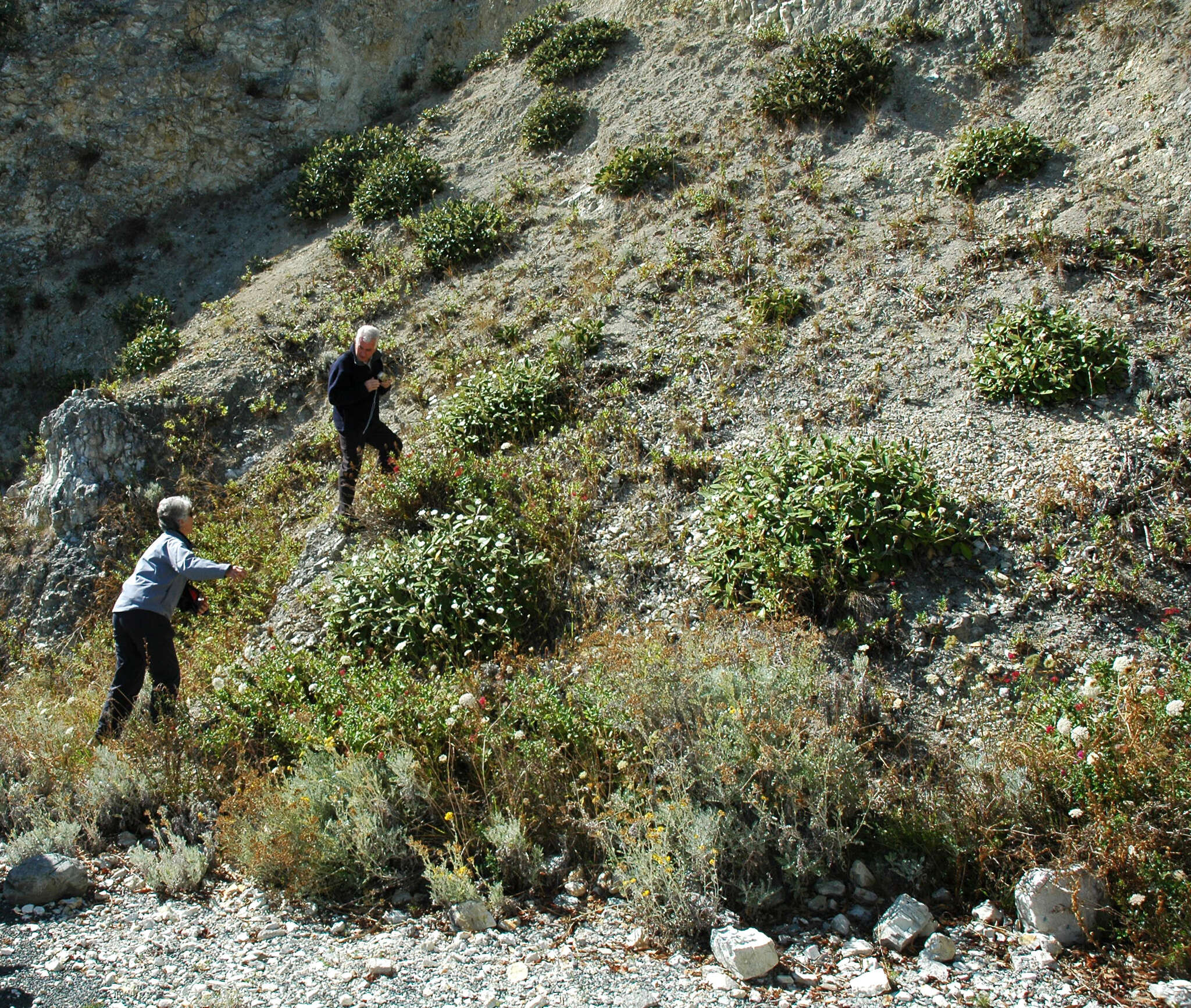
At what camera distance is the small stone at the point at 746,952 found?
3668mm

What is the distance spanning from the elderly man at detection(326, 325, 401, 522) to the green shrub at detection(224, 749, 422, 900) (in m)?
3.82

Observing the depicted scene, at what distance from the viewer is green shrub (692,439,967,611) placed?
19.5 feet

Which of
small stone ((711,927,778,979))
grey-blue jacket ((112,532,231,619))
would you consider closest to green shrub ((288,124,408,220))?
grey-blue jacket ((112,532,231,619))

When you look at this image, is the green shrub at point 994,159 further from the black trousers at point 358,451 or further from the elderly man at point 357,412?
the black trousers at point 358,451

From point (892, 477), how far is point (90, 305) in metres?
14.3

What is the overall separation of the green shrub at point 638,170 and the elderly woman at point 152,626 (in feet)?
25.0

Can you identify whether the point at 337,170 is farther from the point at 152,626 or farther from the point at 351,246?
the point at 152,626

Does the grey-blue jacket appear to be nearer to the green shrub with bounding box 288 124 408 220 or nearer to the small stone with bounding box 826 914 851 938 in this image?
the small stone with bounding box 826 914 851 938

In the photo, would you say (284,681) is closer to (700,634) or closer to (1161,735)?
(700,634)

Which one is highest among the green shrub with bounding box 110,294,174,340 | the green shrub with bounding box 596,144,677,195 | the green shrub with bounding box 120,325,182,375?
the green shrub with bounding box 596,144,677,195

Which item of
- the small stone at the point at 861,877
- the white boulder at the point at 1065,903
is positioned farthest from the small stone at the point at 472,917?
the white boulder at the point at 1065,903

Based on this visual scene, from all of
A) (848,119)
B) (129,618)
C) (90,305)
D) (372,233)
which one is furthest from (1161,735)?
(90,305)

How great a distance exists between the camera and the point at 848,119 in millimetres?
10953

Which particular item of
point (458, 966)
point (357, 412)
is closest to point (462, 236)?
point (357, 412)
